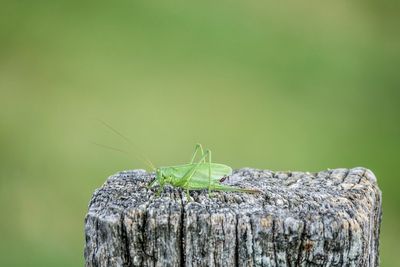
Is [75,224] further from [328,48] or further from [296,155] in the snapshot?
[328,48]

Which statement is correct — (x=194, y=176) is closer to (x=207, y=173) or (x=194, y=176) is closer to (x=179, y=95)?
(x=207, y=173)

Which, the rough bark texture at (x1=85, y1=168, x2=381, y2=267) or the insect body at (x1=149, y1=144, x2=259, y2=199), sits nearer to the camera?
the rough bark texture at (x1=85, y1=168, x2=381, y2=267)

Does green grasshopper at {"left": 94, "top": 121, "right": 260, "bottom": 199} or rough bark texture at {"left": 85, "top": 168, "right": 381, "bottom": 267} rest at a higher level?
green grasshopper at {"left": 94, "top": 121, "right": 260, "bottom": 199}

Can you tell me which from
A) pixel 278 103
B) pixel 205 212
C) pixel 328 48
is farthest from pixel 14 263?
pixel 328 48

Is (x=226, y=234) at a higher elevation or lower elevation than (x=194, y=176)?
lower

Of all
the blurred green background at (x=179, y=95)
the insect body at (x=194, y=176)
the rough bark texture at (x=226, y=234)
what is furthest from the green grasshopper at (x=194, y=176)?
the blurred green background at (x=179, y=95)

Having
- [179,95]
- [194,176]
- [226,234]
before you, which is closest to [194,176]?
[194,176]

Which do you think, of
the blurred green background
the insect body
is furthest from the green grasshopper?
the blurred green background

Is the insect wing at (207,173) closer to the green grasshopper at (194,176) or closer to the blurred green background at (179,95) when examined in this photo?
the green grasshopper at (194,176)

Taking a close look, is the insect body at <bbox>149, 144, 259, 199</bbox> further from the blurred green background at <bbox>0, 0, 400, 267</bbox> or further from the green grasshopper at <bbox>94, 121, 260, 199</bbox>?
the blurred green background at <bbox>0, 0, 400, 267</bbox>
